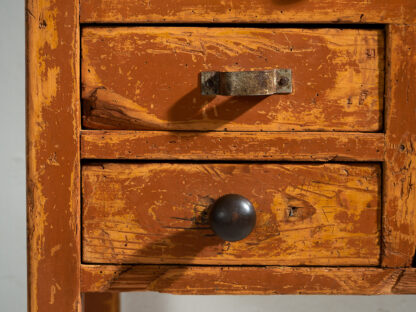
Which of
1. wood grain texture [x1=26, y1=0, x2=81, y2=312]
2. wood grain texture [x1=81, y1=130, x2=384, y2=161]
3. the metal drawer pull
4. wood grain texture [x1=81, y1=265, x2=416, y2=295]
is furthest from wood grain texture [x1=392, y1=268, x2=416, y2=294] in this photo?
wood grain texture [x1=26, y1=0, x2=81, y2=312]

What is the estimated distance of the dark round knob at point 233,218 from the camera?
60cm

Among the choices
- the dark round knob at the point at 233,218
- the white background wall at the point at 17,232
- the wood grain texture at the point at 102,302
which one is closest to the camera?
the dark round knob at the point at 233,218

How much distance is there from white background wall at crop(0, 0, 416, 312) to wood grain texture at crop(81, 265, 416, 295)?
0.62 metres

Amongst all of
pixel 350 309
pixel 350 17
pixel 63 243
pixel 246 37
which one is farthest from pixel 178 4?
pixel 350 309

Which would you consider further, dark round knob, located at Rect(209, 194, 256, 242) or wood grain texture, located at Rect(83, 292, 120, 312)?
wood grain texture, located at Rect(83, 292, 120, 312)

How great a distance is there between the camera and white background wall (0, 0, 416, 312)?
4.08 feet

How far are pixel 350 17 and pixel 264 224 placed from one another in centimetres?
26

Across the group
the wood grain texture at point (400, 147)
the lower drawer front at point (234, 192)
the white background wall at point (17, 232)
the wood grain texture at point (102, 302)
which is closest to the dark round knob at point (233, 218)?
the lower drawer front at point (234, 192)

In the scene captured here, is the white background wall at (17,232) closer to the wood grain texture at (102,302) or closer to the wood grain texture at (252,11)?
the wood grain texture at (102,302)

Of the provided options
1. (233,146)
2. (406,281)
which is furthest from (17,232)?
(406,281)

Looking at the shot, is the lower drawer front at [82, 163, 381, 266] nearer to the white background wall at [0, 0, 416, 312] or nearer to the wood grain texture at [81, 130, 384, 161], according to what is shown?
the wood grain texture at [81, 130, 384, 161]

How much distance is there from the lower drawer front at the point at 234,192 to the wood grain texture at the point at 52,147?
23mm

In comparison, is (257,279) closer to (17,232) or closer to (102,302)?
(102,302)

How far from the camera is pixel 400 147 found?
24.9 inches
